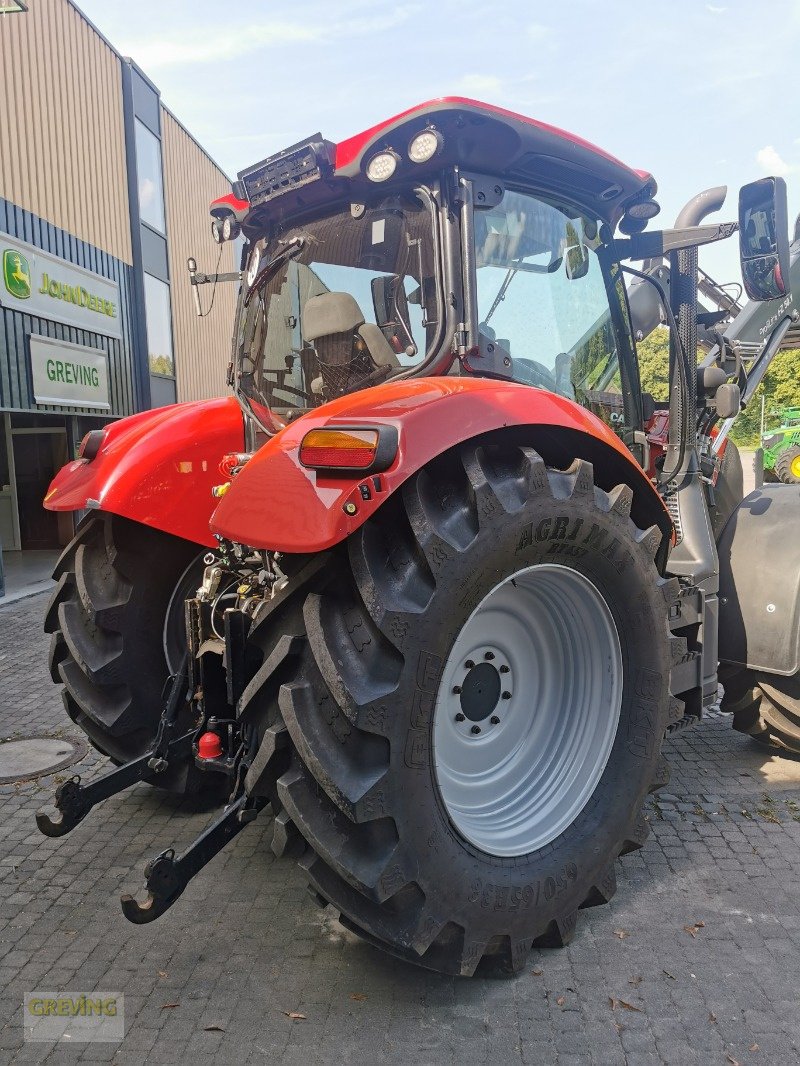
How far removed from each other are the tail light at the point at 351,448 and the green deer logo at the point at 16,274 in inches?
371

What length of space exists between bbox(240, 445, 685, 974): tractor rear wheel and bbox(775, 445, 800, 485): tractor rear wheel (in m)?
15.6

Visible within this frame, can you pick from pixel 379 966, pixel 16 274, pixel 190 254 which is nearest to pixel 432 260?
pixel 379 966

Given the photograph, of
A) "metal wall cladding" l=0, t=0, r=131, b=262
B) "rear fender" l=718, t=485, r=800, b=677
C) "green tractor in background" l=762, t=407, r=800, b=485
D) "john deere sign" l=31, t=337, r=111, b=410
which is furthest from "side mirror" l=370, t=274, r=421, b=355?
"green tractor in background" l=762, t=407, r=800, b=485

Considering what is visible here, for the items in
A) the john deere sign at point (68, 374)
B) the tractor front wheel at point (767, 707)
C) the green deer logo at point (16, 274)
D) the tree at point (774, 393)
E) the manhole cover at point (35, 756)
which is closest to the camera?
the tractor front wheel at point (767, 707)

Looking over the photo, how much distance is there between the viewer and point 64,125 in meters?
11.7

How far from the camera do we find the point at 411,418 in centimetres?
219

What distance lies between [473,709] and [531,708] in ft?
1.00

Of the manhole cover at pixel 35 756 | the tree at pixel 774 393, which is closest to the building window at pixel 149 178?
the tree at pixel 774 393

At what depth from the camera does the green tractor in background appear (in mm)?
16750

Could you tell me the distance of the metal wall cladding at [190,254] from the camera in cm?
1608

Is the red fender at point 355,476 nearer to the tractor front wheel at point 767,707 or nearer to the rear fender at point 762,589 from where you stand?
the rear fender at point 762,589

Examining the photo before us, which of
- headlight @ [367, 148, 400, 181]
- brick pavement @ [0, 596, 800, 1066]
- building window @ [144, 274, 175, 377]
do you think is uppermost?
building window @ [144, 274, 175, 377]

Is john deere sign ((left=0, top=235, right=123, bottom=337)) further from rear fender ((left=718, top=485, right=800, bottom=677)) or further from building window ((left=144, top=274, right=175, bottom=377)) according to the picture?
rear fender ((left=718, top=485, right=800, bottom=677))

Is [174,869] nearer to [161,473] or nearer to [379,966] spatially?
[379,966]
